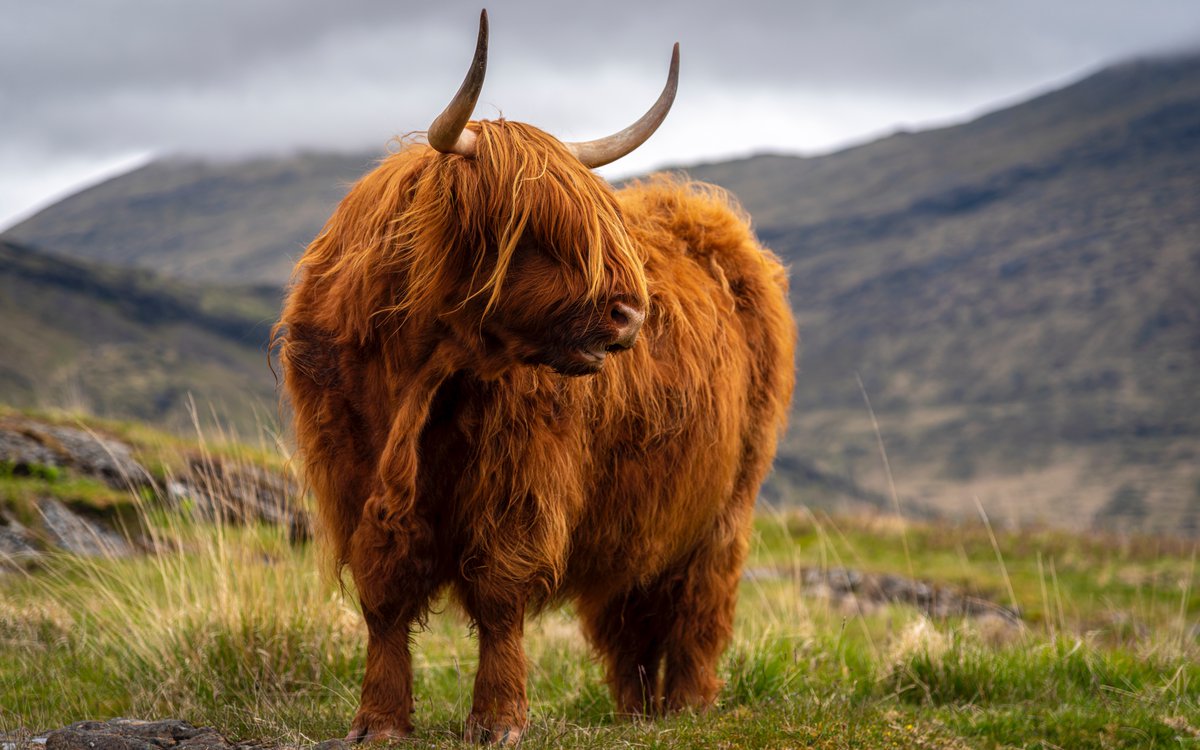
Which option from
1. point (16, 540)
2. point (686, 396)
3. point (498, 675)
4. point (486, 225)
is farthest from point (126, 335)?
point (486, 225)

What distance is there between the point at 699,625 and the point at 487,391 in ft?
6.87

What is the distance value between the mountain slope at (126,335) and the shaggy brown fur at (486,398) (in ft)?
125

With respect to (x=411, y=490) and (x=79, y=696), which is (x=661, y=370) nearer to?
(x=411, y=490)

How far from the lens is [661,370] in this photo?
4609 millimetres

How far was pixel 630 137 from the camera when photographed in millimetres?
4043

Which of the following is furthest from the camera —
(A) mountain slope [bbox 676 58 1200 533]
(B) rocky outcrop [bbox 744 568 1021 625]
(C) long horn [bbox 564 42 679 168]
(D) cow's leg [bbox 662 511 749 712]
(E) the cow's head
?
(A) mountain slope [bbox 676 58 1200 533]

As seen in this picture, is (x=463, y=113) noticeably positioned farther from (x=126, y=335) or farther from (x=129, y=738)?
(x=126, y=335)

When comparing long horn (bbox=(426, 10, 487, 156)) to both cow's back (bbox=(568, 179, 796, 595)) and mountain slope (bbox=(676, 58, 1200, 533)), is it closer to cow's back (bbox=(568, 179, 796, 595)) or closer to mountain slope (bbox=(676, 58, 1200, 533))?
cow's back (bbox=(568, 179, 796, 595))

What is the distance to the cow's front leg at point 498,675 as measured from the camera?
391 cm

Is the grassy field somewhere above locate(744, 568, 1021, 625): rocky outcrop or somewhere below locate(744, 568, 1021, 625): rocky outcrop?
above

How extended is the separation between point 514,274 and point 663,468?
1364 millimetres

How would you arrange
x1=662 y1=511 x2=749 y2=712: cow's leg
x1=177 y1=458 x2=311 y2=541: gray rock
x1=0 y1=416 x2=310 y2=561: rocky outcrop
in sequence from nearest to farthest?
x1=662 y1=511 x2=749 y2=712: cow's leg, x1=177 y1=458 x2=311 y2=541: gray rock, x1=0 y1=416 x2=310 y2=561: rocky outcrop

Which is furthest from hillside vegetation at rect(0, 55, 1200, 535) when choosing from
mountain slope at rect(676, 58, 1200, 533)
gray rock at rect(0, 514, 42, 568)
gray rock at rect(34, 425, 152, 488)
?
gray rock at rect(0, 514, 42, 568)

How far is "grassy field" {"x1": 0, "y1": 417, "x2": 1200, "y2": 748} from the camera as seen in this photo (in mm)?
4477
